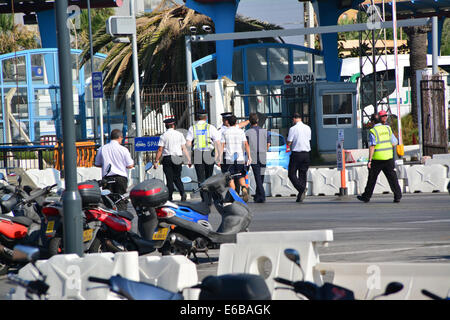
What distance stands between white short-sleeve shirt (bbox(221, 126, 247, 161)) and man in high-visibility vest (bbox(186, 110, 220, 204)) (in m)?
0.44

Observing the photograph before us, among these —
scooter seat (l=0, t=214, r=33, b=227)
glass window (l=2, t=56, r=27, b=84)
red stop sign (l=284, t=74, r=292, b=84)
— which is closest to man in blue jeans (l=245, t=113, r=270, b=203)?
scooter seat (l=0, t=214, r=33, b=227)

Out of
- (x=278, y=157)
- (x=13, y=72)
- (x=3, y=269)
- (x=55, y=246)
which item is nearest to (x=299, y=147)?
(x=278, y=157)

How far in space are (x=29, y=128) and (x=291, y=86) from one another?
10.7 metres

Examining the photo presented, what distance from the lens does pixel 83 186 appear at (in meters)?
9.00

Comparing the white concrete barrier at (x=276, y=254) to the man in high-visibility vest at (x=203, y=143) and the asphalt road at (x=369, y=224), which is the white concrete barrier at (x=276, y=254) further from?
the man in high-visibility vest at (x=203, y=143)

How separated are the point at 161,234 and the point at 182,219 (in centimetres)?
31

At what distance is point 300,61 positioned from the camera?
116 ft

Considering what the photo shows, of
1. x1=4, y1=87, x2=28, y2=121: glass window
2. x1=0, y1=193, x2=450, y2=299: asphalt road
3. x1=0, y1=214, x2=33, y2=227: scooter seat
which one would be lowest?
x1=0, y1=193, x2=450, y2=299: asphalt road

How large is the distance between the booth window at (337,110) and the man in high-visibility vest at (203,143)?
54.6 ft

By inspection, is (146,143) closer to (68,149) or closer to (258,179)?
(258,179)

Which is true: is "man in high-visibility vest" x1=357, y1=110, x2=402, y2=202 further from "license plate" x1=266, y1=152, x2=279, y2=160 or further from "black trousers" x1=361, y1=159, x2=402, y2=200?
"license plate" x1=266, y1=152, x2=279, y2=160

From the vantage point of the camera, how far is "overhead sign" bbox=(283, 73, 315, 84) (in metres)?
31.5

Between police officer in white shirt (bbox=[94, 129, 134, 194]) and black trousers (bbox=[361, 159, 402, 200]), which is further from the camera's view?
black trousers (bbox=[361, 159, 402, 200])

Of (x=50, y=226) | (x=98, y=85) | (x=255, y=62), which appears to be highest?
(x=255, y=62)
